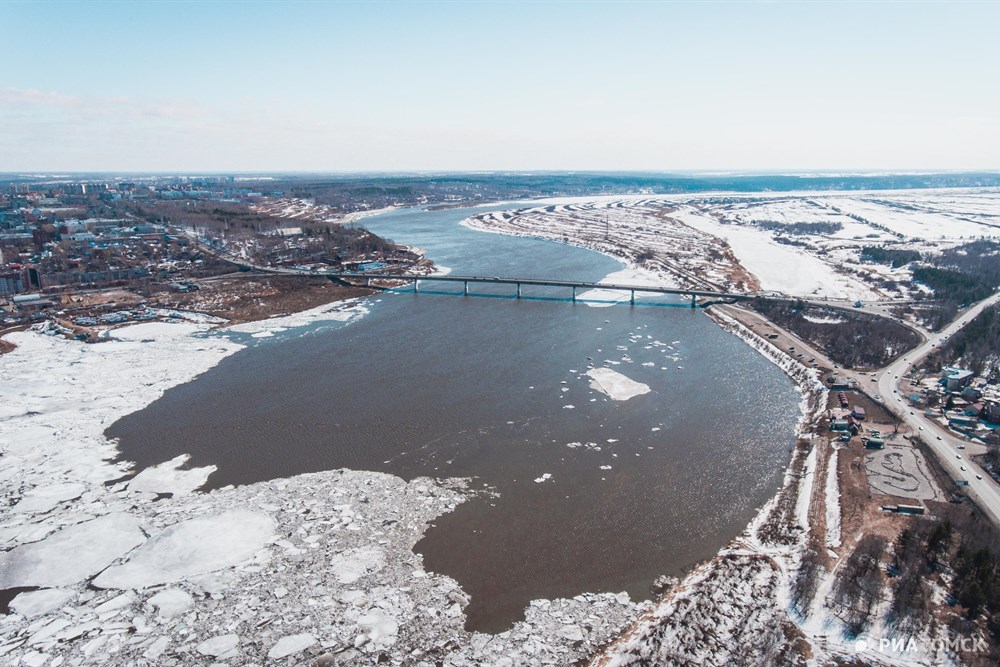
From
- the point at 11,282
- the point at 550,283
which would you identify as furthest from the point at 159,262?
the point at 550,283

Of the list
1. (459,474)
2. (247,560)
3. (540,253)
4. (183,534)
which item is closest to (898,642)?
(459,474)


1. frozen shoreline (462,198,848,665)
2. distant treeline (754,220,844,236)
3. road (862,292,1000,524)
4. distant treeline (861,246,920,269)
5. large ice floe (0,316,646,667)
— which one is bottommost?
frozen shoreline (462,198,848,665)

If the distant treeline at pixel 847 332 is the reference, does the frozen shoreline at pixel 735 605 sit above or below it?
below

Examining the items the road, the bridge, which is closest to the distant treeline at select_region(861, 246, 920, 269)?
the bridge

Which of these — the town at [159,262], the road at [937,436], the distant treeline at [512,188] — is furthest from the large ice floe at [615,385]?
the distant treeline at [512,188]

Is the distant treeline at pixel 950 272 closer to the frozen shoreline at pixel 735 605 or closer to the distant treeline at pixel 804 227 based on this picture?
the distant treeline at pixel 804 227

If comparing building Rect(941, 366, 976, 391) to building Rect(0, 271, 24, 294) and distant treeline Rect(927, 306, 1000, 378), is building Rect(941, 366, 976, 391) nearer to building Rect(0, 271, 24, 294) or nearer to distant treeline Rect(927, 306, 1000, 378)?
distant treeline Rect(927, 306, 1000, 378)
